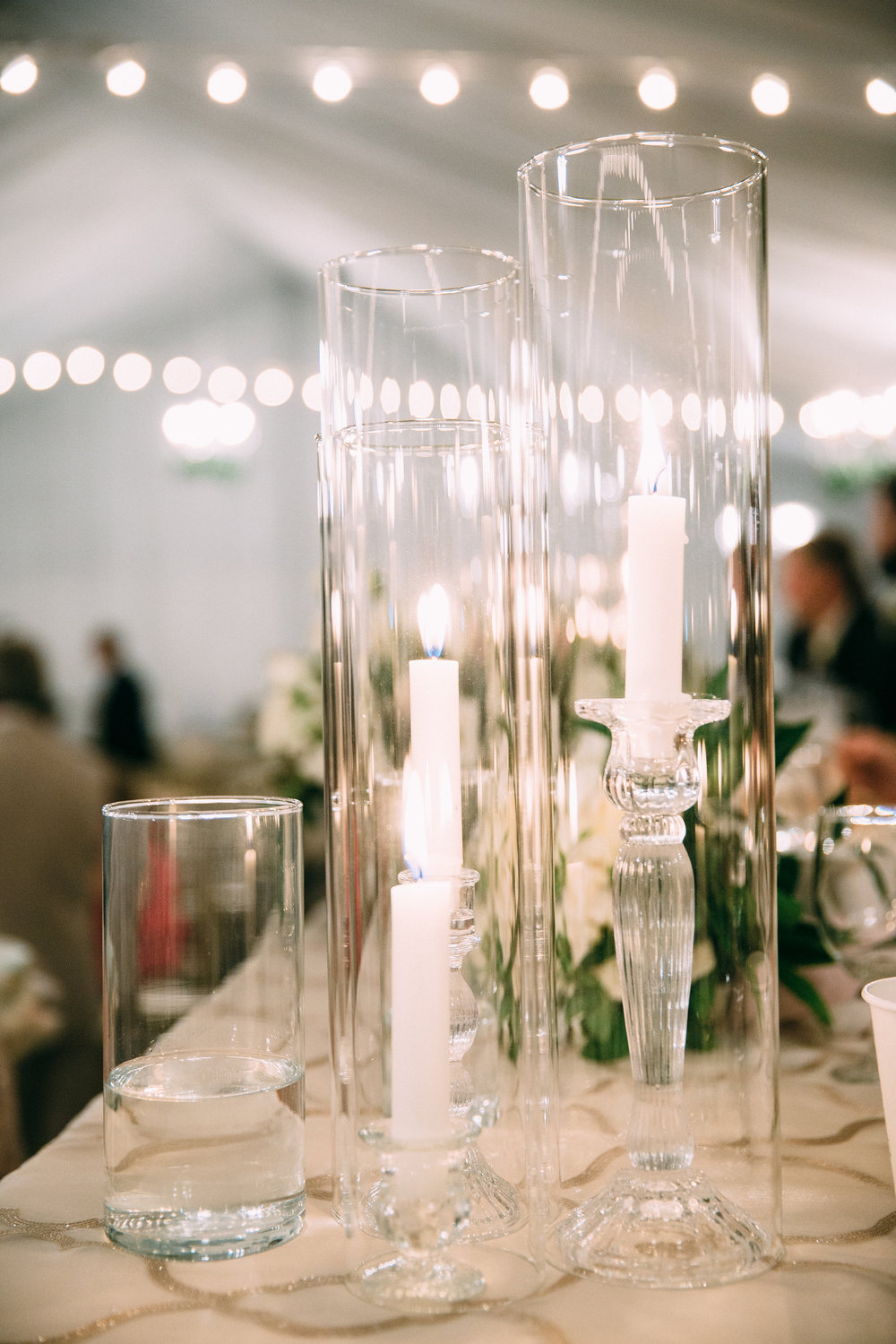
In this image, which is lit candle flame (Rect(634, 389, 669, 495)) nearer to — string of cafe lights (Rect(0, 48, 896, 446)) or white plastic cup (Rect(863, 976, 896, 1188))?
A: white plastic cup (Rect(863, 976, 896, 1188))

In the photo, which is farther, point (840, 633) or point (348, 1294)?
point (840, 633)

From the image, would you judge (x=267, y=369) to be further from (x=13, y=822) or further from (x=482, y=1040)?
(x=482, y=1040)

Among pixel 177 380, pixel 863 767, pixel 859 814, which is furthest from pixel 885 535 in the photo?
pixel 859 814

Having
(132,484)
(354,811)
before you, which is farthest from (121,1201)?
(132,484)

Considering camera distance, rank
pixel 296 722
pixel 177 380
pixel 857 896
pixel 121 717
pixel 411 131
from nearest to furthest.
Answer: pixel 857 896 → pixel 296 722 → pixel 411 131 → pixel 121 717 → pixel 177 380

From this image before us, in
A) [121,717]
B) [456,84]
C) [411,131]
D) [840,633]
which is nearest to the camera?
[456,84]

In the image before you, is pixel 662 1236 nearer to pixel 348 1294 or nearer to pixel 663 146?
pixel 348 1294

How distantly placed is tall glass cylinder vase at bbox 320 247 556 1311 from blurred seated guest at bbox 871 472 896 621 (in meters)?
2.52

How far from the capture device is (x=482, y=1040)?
1.39 ft

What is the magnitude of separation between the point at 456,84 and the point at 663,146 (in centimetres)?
193

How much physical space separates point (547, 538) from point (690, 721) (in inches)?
3.3

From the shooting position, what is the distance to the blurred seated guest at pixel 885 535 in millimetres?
2775

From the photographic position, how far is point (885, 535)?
2812mm

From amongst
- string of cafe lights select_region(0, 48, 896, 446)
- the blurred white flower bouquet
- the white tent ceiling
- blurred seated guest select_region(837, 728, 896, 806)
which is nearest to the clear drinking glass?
blurred seated guest select_region(837, 728, 896, 806)
